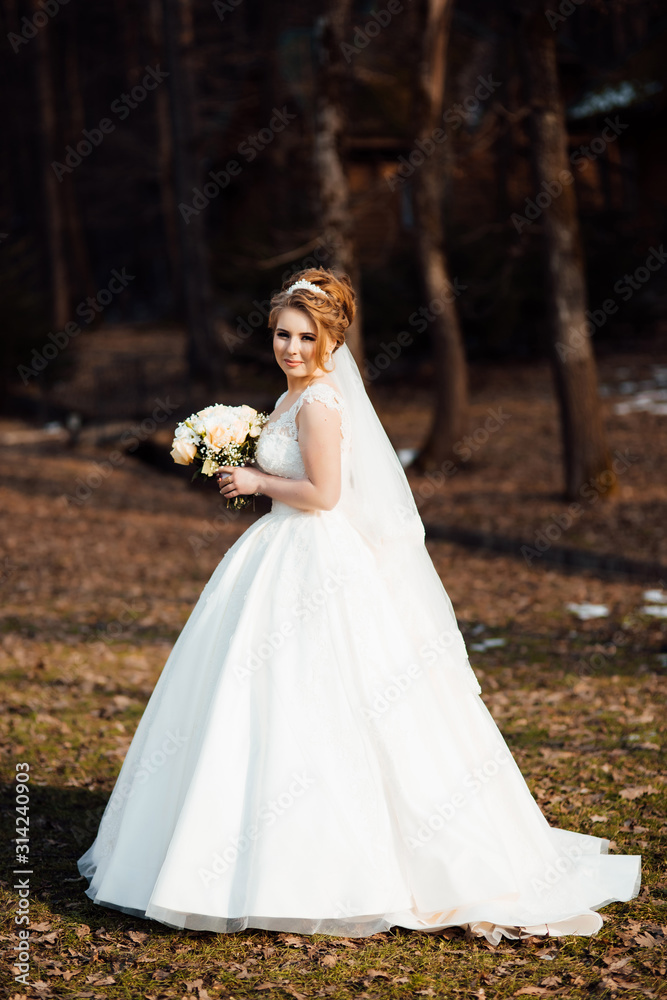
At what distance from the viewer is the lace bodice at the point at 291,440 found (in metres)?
3.99

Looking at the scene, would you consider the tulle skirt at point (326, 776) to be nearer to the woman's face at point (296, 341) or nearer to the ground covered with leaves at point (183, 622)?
the ground covered with leaves at point (183, 622)

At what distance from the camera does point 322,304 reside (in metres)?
4.01

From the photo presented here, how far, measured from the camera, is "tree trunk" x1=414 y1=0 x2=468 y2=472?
43.2 ft

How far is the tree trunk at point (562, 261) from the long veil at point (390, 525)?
7.93m

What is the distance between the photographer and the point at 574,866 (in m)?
4.13

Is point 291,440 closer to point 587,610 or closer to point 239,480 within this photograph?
point 239,480

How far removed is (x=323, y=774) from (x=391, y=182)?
10.8 meters

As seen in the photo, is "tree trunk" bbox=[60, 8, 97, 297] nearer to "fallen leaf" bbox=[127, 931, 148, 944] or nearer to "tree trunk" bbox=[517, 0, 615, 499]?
"tree trunk" bbox=[517, 0, 615, 499]

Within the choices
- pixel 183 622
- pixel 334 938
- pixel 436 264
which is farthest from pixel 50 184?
pixel 334 938

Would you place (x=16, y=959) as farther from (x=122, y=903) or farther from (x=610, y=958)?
(x=610, y=958)

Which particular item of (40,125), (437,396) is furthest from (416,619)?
(40,125)

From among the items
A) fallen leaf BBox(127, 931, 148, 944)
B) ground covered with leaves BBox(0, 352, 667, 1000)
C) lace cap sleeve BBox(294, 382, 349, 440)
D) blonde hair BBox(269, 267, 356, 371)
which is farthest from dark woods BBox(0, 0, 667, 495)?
fallen leaf BBox(127, 931, 148, 944)

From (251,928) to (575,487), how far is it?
878 cm

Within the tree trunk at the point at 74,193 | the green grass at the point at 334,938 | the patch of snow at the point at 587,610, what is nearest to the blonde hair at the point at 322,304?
the green grass at the point at 334,938
